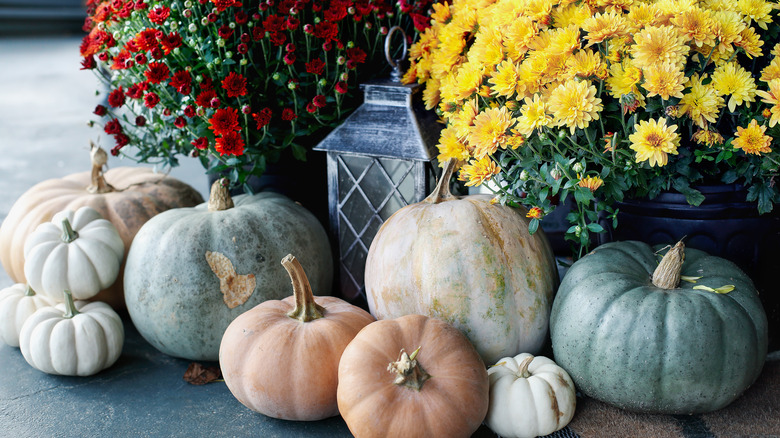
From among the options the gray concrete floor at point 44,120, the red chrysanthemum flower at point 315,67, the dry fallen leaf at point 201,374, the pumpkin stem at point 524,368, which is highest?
the red chrysanthemum flower at point 315,67

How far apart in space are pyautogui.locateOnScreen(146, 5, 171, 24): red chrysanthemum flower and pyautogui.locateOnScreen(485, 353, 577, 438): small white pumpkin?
1.47 metres

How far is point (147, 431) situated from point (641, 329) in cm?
129

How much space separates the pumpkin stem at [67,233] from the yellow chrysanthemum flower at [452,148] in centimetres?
125

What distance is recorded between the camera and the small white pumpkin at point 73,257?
Answer: 2174 millimetres

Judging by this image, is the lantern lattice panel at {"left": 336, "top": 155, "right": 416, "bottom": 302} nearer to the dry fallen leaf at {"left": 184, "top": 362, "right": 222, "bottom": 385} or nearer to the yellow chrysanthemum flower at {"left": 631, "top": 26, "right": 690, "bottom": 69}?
the dry fallen leaf at {"left": 184, "top": 362, "right": 222, "bottom": 385}

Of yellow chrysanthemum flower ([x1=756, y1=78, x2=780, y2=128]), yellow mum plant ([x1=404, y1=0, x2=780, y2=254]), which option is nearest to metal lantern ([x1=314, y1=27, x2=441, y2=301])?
yellow mum plant ([x1=404, y1=0, x2=780, y2=254])

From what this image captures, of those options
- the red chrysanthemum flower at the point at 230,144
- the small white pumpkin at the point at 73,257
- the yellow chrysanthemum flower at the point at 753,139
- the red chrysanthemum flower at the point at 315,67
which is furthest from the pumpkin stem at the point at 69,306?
the yellow chrysanthemum flower at the point at 753,139

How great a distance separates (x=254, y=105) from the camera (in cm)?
240

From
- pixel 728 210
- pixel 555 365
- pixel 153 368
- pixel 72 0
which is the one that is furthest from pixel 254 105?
pixel 72 0

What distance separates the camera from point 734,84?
1.57 metres

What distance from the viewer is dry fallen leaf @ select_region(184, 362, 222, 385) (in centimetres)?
206

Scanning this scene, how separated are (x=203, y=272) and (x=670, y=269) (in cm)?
133

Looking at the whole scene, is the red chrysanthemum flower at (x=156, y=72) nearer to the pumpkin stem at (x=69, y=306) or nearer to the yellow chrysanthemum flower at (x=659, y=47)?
the pumpkin stem at (x=69, y=306)

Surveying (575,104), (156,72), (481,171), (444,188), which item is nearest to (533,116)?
(575,104)
